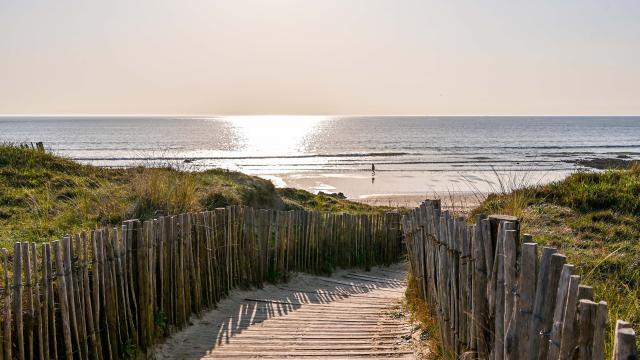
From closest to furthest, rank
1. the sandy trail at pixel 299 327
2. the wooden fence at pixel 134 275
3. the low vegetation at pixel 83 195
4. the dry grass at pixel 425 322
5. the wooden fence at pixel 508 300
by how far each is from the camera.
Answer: the wooden fence at pixel 508 300 < the wooden fence at pixel 134 275 < the dry grass at pixel 425 322 < the sandy trail at pixel 299 327 < the low vegetation at pixel 83 195

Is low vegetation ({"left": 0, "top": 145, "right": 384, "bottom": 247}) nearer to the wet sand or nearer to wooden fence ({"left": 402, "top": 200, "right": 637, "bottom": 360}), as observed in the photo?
wooden fence ({"left": 402, "top": 200, "right": 637, "bottom": 360})

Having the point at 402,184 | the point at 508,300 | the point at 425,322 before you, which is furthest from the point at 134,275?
the point at 402,184

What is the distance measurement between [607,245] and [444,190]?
77.1 ft

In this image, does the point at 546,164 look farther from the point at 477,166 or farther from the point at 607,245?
the point at 607,245

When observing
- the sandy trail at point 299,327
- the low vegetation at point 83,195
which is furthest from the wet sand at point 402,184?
the sandy trail at point 299,327

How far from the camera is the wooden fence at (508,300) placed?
7.93ft

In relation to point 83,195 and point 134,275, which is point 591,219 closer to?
point 134,275

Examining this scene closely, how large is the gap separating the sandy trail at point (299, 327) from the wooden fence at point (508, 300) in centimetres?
86

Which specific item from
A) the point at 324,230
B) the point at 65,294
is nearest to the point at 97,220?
the point at 324,230

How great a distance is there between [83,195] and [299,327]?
5.59m

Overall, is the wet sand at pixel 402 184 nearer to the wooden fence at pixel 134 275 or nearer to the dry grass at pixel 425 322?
the wooden fence at pixel 134 275

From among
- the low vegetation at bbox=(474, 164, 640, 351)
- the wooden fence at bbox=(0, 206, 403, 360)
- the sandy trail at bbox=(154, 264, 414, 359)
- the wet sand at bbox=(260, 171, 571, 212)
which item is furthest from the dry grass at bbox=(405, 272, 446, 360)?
the wet sand at bbox=(260, 171, 571, 212)

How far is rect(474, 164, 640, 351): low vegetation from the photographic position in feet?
21.0

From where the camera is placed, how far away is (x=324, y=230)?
10.5 m
